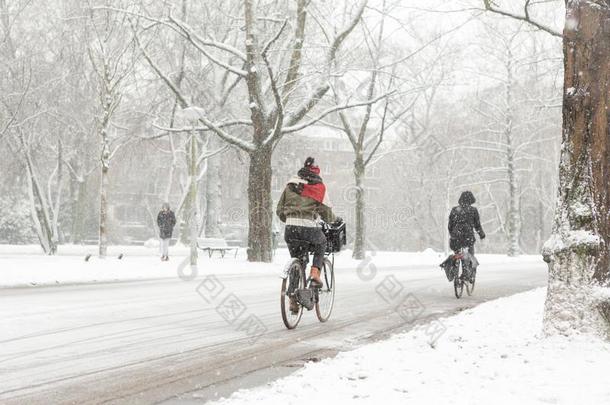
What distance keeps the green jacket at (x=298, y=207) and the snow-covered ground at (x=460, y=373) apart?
72.1 inches

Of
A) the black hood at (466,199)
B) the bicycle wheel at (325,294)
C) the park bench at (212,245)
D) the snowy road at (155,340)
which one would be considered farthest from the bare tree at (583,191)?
the park bench at (212,245)

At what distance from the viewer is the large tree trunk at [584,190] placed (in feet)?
21.1

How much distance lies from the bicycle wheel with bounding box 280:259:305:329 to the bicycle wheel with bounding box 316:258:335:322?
546 millimetres

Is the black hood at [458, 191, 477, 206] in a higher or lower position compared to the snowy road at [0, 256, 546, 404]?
higher

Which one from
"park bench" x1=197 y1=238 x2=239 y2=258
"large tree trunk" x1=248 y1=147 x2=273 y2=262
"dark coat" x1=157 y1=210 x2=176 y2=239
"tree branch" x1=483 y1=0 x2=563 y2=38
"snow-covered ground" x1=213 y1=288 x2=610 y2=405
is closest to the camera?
"snow-covered ground" x1=213 y1=288 x2=610 y2=405

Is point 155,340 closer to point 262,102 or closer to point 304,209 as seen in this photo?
point 304,209

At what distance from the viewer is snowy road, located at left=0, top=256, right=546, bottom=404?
17.6 ft

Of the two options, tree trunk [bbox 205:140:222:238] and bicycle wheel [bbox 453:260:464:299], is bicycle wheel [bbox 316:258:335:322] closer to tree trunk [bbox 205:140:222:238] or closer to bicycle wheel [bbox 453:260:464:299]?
bicycle wheel [bbox 453:260:464:299]

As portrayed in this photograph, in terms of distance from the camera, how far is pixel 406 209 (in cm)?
5716

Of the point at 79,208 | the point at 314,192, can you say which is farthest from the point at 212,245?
the point at 314,192

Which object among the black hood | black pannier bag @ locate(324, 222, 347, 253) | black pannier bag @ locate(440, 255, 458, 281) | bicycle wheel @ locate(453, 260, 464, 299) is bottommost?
bicycle wheel @ locate(453, 260, 464, 299)

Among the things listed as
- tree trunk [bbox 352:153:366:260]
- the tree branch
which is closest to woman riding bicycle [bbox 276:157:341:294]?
the tree branch

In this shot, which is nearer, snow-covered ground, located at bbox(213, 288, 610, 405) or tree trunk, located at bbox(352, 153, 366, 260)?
snow-covered ground, located at bbox(213, 288, 610, 405)

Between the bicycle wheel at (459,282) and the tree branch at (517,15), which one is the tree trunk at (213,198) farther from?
the bicycle wheel at (459,282)
